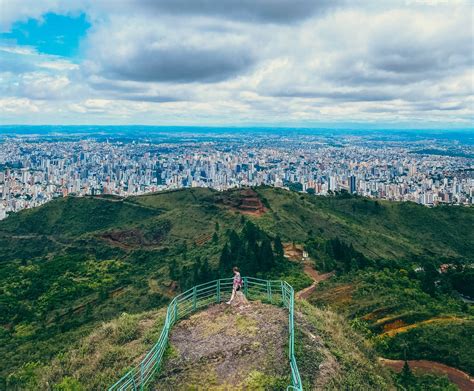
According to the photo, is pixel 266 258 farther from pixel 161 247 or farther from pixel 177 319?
pixel 161 247

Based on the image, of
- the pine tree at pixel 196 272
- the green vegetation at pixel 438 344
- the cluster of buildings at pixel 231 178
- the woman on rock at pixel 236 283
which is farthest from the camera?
the cluster of buildings at pixel 231 178

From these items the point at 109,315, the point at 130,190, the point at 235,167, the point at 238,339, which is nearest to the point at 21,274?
the point at 109,315

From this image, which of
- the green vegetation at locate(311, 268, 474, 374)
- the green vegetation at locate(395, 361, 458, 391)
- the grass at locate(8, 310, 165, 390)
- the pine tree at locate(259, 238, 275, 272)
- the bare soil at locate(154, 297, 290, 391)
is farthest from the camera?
the pine tree at locate(259, 238, 275, 272)

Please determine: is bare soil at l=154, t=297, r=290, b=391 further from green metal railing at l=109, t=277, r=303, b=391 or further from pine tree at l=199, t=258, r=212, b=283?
pine tree at l=199, t=258, r=212, b=283

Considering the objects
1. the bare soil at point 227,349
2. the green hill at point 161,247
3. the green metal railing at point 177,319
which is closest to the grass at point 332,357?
the green metal railing at point 177,319

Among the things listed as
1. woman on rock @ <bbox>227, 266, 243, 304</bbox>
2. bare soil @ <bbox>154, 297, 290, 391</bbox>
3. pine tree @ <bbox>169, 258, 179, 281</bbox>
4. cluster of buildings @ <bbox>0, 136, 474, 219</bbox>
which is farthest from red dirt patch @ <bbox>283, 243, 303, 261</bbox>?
cluster of buildings @ <bbox>0, 136, 474, 219</bbox>

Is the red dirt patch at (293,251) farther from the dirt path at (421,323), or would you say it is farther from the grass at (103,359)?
the grass at (103,359)

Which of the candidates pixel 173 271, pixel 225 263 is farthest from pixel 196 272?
pixel 173 271
